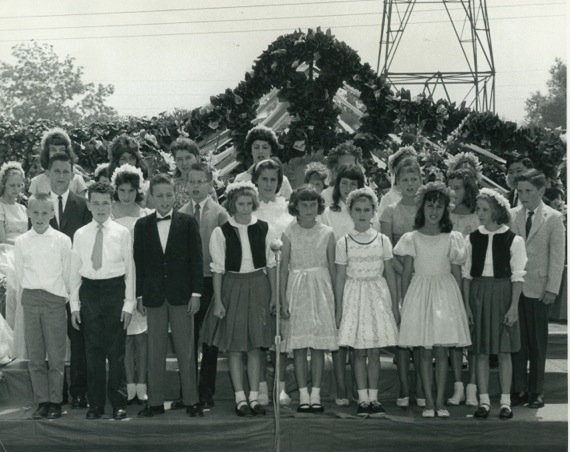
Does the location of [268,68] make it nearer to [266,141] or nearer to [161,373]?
[266,141]

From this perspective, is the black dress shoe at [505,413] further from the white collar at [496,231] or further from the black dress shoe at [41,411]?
the black dress shoe at [41,411]

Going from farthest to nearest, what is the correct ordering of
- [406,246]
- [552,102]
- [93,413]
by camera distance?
Answer: [552,102] < [406,246] < [93,413]

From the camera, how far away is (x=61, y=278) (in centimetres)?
616

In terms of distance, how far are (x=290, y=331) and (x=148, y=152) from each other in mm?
3100

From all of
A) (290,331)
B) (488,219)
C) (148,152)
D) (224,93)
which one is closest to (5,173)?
(148,152)

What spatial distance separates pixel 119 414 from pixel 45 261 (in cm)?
120

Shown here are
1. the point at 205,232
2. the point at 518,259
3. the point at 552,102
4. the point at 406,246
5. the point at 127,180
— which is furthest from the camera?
the point at 552,102

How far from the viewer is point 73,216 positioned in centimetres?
668

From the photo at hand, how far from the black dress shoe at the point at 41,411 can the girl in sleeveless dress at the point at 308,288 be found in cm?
178

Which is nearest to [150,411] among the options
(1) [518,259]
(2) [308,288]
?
(2) [308,288]

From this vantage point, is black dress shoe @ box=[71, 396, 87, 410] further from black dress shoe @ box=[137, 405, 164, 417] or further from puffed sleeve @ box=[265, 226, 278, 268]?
puffed sleeve @ box=[265, 226, 278, 268]

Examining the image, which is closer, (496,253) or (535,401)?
(496,253)

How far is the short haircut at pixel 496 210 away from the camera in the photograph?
6180 mm

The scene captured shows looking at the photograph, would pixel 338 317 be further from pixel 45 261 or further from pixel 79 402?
pixel 45 261
